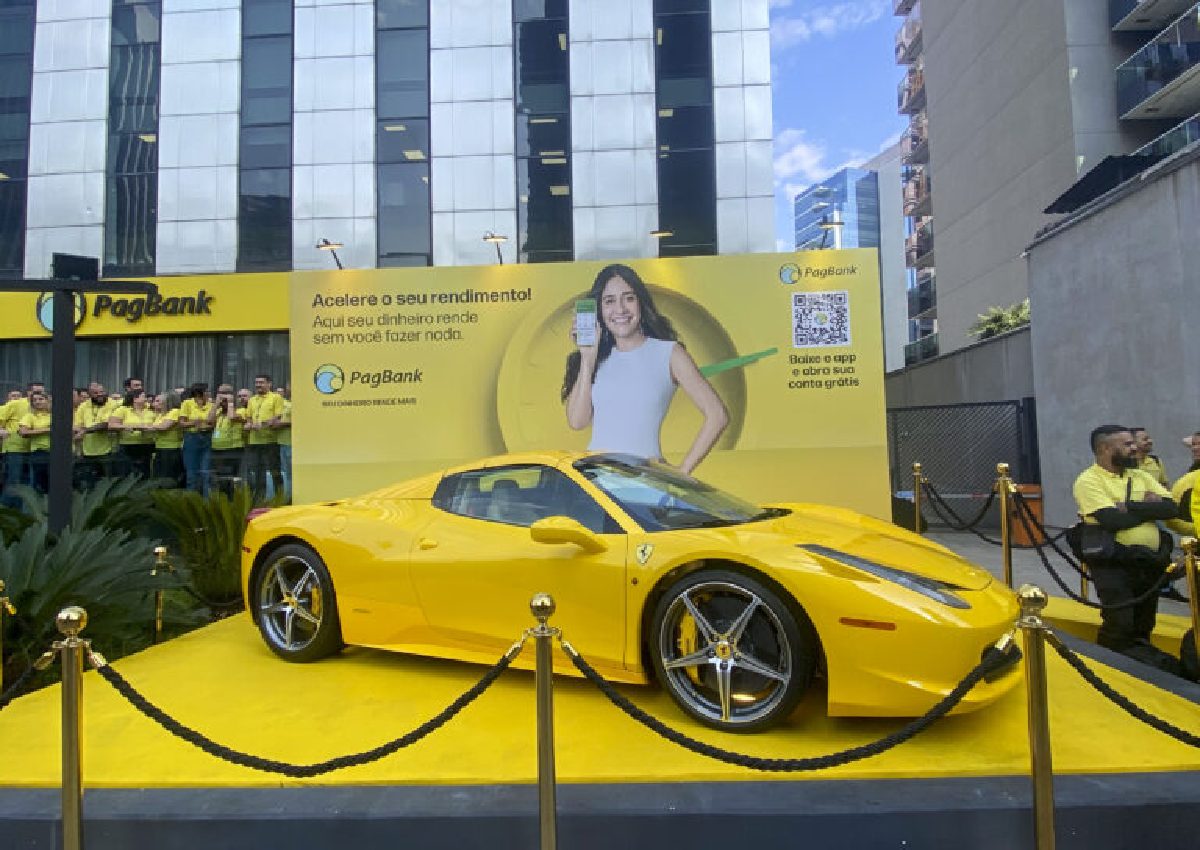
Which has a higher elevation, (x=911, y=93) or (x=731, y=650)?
(x=911, y=93)

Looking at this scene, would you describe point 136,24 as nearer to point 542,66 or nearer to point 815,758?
point 542,66

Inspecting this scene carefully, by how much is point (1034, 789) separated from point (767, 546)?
1246mm

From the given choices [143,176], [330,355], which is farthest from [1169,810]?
[143,176]

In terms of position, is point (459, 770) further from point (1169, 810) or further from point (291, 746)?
point (1169, 810)

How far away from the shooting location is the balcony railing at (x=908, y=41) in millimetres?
47281

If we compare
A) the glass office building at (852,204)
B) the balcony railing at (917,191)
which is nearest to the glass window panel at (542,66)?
the balcony railing at (917,191)

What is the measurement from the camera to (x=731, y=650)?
3.25 meters

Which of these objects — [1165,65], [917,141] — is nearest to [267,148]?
[1165,65]

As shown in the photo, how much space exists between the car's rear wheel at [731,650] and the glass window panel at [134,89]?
64.6 ft

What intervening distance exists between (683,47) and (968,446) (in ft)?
36.8

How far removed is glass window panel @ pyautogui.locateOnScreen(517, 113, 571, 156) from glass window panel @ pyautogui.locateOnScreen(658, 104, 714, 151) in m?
2.16

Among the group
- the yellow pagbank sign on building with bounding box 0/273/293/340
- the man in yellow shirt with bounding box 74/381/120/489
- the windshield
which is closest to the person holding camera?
the man in yellow shirt with bounding box 74/381/120/489

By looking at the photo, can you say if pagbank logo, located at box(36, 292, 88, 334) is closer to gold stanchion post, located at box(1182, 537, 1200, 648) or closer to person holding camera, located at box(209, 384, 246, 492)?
person holding camera, located at box(209, 384, 246, 492)

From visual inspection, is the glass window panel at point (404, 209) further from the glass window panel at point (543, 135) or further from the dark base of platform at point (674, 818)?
the dark base of platform at point (674, 818)
